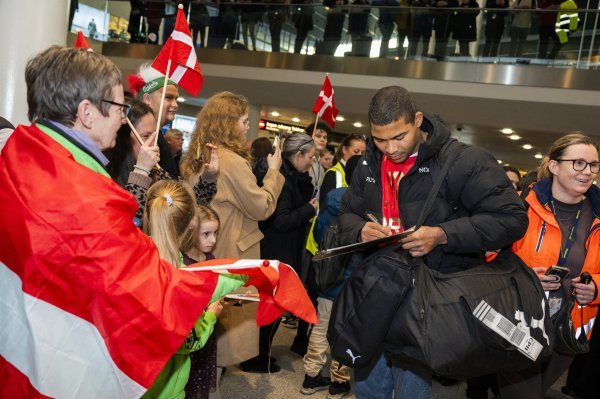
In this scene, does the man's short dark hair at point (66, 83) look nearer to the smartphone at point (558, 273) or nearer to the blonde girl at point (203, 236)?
the blonde girl at point (203, 236)

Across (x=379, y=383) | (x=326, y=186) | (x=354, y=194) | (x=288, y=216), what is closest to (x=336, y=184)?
(x=326, y=186)

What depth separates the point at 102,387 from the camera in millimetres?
1806

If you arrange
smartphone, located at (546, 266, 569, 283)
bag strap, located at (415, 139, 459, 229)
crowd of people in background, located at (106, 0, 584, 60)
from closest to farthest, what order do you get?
1. bag strap, located at (415, 139, 459, 229)
2. smartphone, located at (546, 266, 569, 283)
3. crowd of people in background, located at (106, 0, 584, 60)

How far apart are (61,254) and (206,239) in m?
1.46

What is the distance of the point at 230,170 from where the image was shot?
149 inches

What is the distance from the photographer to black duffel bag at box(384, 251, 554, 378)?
231 cm

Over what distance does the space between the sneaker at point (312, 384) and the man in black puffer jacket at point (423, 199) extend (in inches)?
61.5

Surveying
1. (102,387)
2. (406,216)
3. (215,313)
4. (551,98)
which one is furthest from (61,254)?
(551,98)

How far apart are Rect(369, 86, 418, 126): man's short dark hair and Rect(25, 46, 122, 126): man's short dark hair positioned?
1.18 metres

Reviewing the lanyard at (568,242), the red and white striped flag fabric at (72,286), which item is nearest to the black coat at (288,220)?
the lanyard at (568,242)

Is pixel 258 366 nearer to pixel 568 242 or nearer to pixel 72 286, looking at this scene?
pixel 568 242

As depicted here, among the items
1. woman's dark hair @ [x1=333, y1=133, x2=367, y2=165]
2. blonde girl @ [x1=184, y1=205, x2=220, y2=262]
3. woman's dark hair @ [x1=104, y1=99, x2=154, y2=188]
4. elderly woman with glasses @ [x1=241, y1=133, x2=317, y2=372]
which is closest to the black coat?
elderly woman with glasses @ [x1=241, y1=133, x2=317, y2=372]

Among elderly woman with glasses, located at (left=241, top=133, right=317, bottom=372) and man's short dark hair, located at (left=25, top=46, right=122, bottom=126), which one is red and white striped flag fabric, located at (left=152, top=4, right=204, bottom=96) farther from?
man's short dark hair, located at (left=25, top=46, right=122, bottom=126)

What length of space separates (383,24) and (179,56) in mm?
9375
